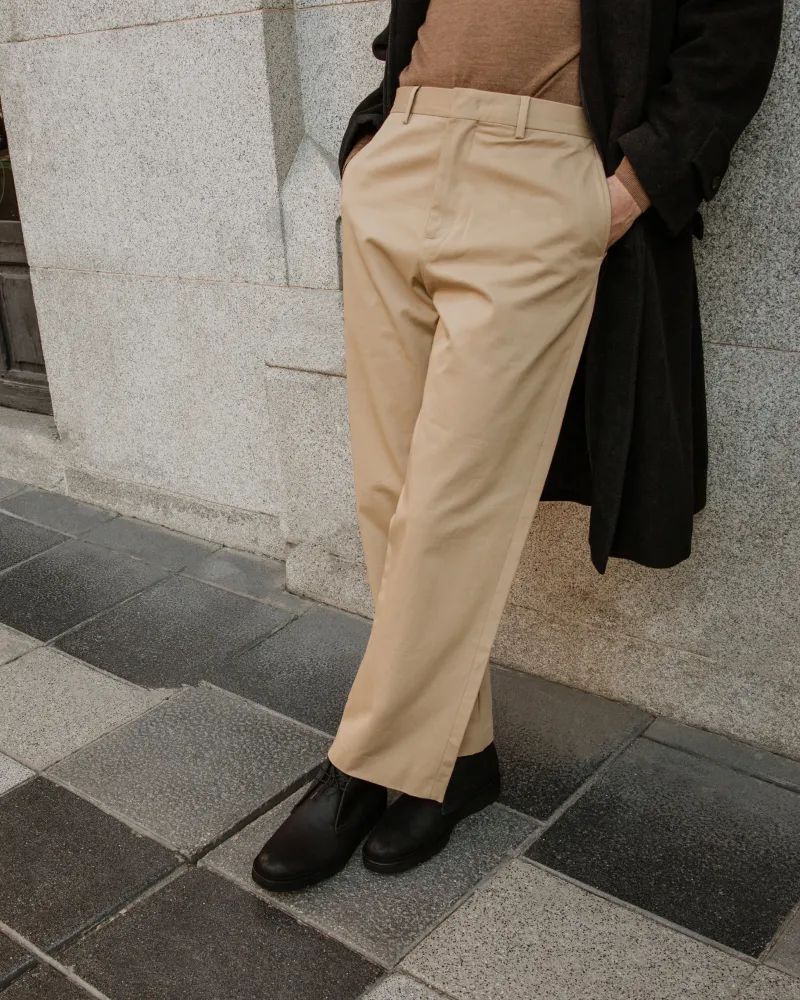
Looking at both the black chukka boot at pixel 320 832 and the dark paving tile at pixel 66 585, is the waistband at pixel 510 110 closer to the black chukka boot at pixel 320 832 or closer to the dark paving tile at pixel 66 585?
the black chukka boot at pixel 320 832

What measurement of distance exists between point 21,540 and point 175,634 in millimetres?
1117

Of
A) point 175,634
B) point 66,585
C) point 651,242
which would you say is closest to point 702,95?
A: point 651,242

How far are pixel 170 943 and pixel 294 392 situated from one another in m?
1.77

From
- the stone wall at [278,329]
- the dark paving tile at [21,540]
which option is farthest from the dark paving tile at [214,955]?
the dark paving tile at [21,540]

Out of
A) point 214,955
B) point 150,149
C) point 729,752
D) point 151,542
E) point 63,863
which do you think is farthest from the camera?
point 151,542

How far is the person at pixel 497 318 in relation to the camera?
2129 millimetres

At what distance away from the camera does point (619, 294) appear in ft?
7.48

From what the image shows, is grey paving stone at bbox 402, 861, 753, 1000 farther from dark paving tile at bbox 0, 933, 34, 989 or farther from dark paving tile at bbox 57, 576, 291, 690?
dark paving tile at bbox 57, 576, 291, 690

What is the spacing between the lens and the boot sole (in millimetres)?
2469

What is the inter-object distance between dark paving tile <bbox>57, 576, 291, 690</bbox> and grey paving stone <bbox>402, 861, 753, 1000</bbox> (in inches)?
48.1

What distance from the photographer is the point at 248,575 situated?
13.0 feet

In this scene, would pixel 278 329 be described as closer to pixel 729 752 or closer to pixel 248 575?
pixel 248 575

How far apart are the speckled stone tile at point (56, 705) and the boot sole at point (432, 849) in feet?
3.19

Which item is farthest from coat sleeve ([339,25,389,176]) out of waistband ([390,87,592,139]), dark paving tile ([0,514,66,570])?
dark paving tile ([0,514,66,570])
